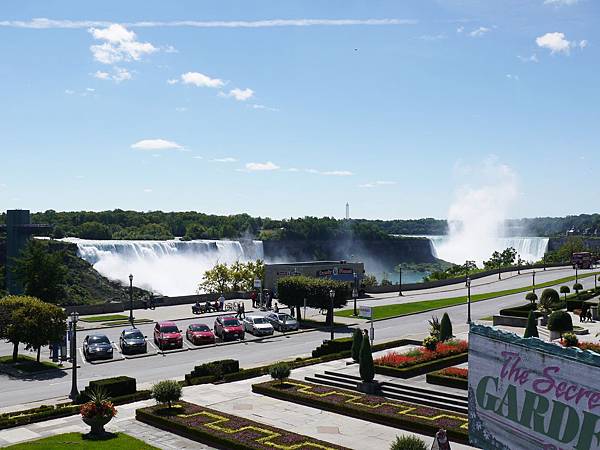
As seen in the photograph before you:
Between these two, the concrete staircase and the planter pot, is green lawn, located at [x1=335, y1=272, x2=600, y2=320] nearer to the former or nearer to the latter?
the concrete staircase

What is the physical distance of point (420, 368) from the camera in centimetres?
2898

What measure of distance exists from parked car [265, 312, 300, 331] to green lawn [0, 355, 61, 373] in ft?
54.9

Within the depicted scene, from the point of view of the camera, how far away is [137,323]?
2012 inches

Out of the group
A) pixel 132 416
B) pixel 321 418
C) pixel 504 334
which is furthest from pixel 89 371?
pixel 504 334

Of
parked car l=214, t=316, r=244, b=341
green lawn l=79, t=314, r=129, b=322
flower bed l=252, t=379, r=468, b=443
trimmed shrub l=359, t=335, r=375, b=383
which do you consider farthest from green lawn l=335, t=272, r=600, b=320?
trimmed shrub l=359, t=335, r=375, b=383

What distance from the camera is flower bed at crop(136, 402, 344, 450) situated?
2077 centimetres

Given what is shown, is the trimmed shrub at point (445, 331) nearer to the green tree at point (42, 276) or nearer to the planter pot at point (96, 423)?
the planter pot at point (96, 423)

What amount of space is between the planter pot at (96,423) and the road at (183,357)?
745cm

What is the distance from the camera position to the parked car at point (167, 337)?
131 ft

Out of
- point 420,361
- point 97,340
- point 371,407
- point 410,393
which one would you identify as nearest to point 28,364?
point 97,340

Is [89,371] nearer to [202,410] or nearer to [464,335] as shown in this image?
[202,410]

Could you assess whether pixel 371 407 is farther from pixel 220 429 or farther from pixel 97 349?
pixel 97 349

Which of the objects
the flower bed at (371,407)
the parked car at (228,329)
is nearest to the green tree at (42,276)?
the parked car at (228,329)

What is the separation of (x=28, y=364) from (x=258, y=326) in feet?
50.5
